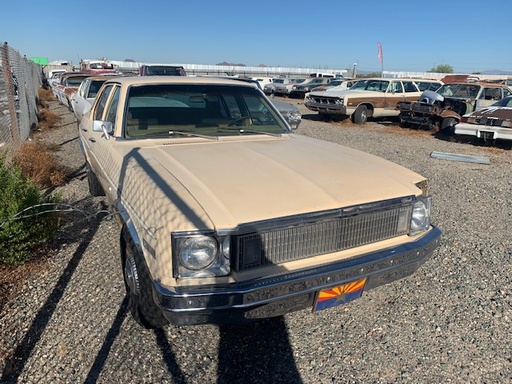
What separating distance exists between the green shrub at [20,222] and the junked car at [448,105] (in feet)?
39.5

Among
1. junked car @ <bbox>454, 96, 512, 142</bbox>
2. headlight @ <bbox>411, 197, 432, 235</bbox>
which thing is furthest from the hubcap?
junked car @ <bbox>454, 96, 512, 142</bbox>

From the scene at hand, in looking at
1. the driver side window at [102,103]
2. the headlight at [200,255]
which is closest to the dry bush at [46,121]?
the driver side window at [102,103]

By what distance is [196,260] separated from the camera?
2199 millimetres

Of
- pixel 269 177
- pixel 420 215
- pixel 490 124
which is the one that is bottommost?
pixel 490 124

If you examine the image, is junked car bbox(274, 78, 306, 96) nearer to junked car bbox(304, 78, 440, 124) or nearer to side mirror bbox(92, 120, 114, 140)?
junked car bbox(304, 78, 440, 124)

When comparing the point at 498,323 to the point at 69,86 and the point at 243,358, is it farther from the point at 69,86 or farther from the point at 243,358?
the point at 69,86

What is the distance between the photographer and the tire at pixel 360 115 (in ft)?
47.7

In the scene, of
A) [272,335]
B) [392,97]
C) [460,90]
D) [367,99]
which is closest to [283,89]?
[392,97]

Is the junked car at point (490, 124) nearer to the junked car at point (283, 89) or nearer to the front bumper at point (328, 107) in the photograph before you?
the front bumper at point (328, 107)

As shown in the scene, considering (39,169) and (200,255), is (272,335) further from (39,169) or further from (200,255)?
(39,169)

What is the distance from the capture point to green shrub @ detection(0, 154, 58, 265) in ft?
11.3

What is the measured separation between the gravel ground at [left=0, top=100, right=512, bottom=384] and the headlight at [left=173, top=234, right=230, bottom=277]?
728mm

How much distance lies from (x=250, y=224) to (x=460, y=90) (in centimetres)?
1415

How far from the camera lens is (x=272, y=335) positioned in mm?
2871
